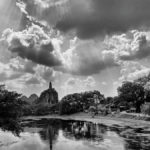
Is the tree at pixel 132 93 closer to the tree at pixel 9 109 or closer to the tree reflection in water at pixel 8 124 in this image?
the tree at pixel 9 109

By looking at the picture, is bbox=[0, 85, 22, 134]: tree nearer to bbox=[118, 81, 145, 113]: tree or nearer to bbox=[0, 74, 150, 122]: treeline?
bbox=[0, 74, 150, 122]: treeline

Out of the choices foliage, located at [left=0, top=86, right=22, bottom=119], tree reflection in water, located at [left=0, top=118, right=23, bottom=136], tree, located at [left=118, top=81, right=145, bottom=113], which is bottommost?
tree reflection in water, located at [left=0, top=118, right=23, bottom=136]

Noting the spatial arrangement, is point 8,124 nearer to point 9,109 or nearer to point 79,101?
point 9,109

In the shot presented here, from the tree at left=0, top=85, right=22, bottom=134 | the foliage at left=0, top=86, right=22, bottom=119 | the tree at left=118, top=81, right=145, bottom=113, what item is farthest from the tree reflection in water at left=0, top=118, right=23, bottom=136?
the tree at left=118, top=81, right=145, bottom=113

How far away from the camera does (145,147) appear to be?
4431 cm

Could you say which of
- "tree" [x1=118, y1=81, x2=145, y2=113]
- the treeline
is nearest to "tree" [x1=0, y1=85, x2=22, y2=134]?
the treeline

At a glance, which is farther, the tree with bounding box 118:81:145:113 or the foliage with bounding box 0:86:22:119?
the tree with bounding box 118:81:145:113

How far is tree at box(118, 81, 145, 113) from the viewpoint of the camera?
430ft

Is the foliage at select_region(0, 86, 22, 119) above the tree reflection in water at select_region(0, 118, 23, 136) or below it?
above

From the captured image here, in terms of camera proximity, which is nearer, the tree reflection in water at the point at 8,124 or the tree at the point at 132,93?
the tree reflection in water at the point at 8,124

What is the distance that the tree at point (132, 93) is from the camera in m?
131

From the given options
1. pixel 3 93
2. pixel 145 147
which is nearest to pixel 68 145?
pixel 145 147

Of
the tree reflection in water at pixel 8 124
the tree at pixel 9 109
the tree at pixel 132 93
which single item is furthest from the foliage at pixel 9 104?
the tree at pixel 132 93

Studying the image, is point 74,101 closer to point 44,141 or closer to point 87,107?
point 87,107
